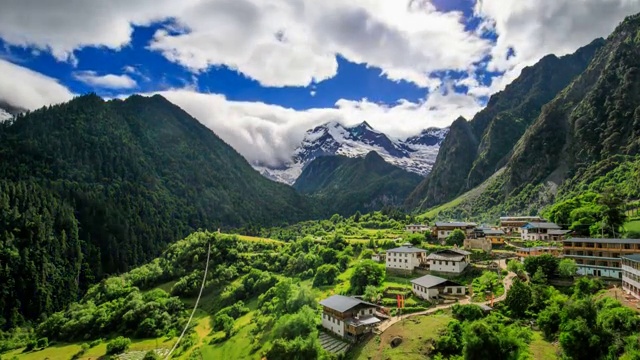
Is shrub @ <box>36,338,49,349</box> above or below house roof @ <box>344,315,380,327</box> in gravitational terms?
below

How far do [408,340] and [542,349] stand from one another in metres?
15.2

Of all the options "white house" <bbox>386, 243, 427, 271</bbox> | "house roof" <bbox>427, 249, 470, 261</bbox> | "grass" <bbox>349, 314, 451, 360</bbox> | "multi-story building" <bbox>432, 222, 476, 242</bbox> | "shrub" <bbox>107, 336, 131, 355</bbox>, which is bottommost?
"shrub" <bbox>107, 336, 131, 355</bbox>

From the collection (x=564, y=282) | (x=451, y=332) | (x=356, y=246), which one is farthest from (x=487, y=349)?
(x=356, y=246)

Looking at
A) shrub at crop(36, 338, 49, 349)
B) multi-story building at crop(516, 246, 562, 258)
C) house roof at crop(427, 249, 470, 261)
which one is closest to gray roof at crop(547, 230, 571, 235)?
multi-story building at crop(516, 246, 562, 258)

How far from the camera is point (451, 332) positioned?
1934 inches

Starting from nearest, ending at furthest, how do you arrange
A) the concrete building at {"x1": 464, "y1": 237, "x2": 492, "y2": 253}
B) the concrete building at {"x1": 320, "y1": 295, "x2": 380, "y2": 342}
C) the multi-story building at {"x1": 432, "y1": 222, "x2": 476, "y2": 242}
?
the concrete building at {"x1": 320, "y1": 295, "x2": 380, "y2": 342}, the concrete building at {"x1": 464, "y1": 237, "x2": 492, "y2": 253}, the multi-story building at {"x1": 432, "y1": 222, "x2": 476, "y2": 242}

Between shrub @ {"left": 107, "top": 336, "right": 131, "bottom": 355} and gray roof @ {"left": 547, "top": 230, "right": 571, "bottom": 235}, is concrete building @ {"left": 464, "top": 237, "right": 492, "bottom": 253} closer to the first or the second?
gray roof @ {"left": 547, "top": 230, "right": 571, "bottom": 235}

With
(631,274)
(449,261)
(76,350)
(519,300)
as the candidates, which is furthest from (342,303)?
(76,350)

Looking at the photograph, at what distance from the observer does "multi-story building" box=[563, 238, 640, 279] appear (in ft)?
206

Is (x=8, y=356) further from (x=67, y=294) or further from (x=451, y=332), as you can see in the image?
(x=451, y=332)

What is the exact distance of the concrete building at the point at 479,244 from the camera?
88.9 meters

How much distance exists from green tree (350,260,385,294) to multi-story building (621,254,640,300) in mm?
38469

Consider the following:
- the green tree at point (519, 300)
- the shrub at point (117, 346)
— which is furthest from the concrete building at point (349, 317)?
the shrub at point (117, 346)

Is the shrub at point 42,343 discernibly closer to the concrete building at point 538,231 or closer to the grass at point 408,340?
the grass at point 408,340
